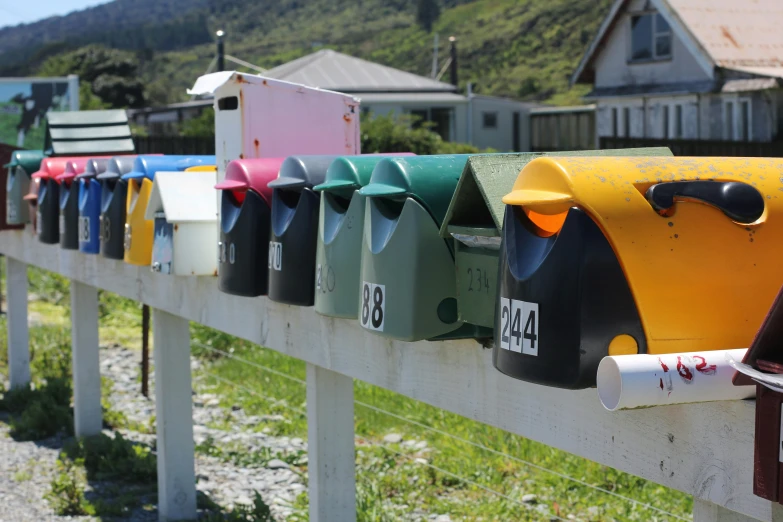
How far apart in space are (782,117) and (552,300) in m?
15.8

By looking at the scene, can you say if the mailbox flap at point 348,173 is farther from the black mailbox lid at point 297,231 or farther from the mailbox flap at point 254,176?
the mailbox flap at point 254,176

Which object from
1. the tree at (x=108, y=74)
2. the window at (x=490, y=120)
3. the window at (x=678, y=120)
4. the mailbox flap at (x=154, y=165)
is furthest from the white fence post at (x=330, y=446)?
the tree at (x=108, y=74)

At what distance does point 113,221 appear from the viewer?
4359 millimetres

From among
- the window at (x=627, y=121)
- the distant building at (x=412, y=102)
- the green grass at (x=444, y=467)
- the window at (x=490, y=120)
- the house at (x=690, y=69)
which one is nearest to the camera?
the green grass at (x=444, y=467)

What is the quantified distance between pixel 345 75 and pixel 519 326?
86.3 feet

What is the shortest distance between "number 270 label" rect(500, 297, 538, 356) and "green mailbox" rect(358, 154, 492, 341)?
1.42ft

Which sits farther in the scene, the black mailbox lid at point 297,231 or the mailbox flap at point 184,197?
the mailbox flap at point 184,197

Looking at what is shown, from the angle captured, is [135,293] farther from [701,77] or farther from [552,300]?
[701,77]

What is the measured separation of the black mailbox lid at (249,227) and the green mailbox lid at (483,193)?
3.30ft

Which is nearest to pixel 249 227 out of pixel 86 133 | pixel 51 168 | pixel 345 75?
pixel 51 168

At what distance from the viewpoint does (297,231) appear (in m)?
2.98

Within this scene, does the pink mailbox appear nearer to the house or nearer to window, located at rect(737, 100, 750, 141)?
the house

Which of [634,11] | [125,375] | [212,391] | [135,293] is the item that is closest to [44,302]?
[125,375]

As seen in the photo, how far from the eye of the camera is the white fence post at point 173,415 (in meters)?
4.83
